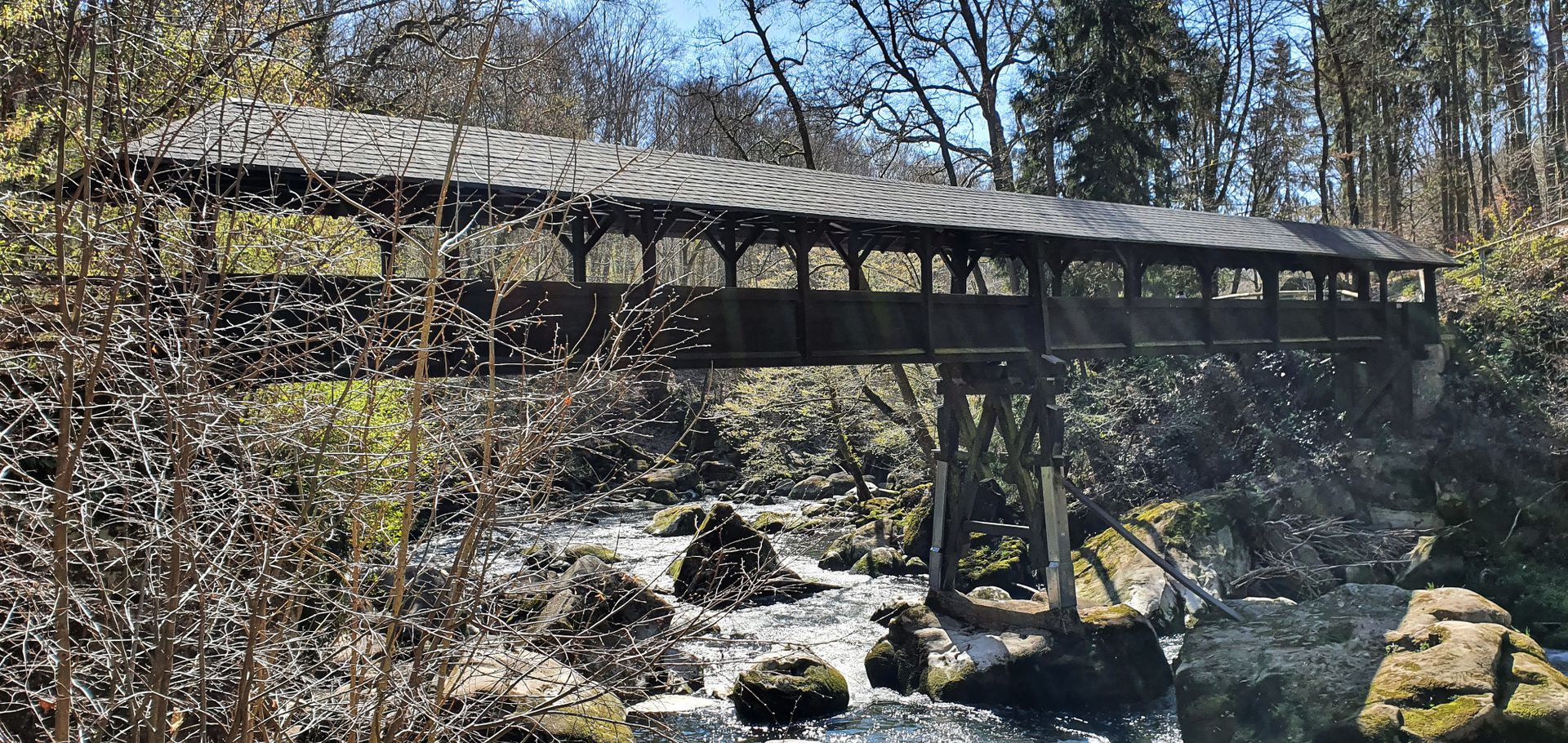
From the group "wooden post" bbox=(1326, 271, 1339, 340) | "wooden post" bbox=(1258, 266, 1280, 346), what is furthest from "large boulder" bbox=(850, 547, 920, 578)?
"wooden post" bbox=(1326, 271, 1339, 340)

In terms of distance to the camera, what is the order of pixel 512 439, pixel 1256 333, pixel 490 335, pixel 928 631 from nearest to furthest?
pixel 490 335 → pixel 512 439 → pixel 928 631 → pixel 1256 333

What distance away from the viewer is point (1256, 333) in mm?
13266

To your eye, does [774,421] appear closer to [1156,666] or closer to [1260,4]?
[1156,666]

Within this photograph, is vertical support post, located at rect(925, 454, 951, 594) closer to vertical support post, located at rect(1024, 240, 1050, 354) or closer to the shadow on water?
vertical support post, located at rect(1024, 240, 1050, 354)

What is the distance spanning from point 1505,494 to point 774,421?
1035 centimetres

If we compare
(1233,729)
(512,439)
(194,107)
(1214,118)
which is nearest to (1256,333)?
(1233,729)

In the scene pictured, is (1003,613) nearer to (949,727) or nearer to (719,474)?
(949,727)

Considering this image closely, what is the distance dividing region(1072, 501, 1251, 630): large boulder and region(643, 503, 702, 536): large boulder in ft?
22.6

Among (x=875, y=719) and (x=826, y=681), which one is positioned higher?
(x=826, y=681)

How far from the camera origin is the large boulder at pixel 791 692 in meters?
8.41

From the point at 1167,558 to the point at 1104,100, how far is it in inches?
423

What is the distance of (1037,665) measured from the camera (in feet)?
29.6

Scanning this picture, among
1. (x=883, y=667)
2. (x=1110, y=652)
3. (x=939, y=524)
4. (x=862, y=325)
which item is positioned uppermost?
(x=862, y=325)

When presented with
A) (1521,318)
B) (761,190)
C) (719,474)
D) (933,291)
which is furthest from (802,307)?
(719,474)
